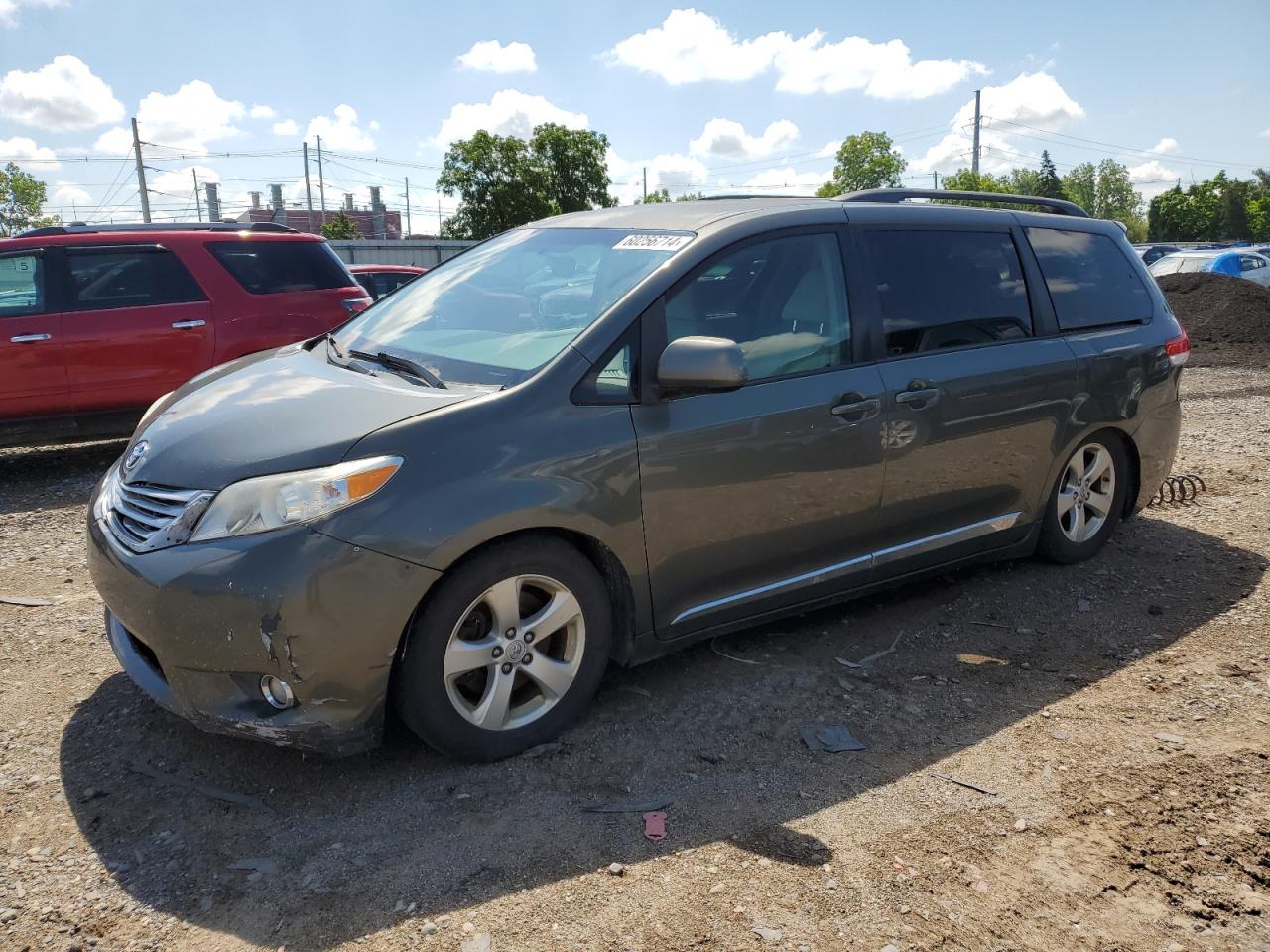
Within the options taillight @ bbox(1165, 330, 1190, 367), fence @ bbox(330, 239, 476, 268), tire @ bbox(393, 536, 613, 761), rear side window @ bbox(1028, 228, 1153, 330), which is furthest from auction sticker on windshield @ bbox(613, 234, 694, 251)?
fence @ bbox(330, 239, 476, 268)

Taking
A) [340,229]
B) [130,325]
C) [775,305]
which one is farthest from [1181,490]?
[340,229]

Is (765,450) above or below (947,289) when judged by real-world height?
below

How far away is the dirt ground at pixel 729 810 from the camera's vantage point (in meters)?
2.51

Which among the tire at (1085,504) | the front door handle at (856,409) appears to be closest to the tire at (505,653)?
the front door handle at (856,409)

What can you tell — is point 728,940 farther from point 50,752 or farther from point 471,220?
point 471,220

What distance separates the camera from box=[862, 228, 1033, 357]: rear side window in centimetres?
409

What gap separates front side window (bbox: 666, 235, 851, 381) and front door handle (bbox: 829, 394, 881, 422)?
0.16 metres

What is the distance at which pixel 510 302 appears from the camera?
3826 millimetres

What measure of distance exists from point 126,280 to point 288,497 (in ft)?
Result: 19.0

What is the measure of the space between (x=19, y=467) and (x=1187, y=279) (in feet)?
63.4

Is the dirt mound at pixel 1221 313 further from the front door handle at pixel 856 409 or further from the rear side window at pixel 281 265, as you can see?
the front door handle at pixel 856 409

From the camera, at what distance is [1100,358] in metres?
4.83

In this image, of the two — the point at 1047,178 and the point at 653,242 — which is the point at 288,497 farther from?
the point at 1047,178

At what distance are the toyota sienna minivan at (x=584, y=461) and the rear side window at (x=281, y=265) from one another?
4130 mm
